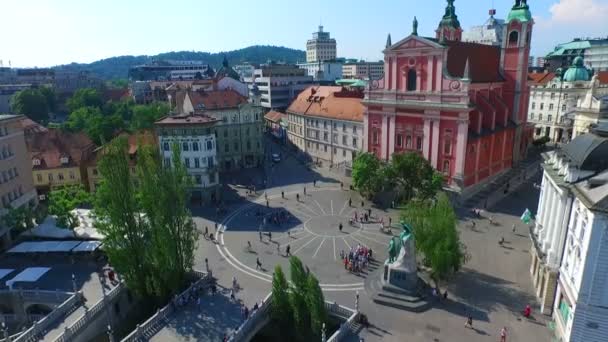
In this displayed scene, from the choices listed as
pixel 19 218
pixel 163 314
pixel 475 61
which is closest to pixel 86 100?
pixel 19 218

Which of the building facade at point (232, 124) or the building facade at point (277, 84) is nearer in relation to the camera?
the building facade at point (232, 124)

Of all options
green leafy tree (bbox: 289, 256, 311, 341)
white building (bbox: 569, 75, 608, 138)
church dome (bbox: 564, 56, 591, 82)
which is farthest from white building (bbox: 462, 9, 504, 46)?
green leafy tree (bbox: 289, 256, 311, 341)

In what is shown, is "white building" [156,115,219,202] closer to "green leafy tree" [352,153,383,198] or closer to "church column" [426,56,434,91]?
"green leafy tree" [352,153,383,198]

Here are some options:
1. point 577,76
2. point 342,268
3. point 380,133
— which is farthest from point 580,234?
point 577,76

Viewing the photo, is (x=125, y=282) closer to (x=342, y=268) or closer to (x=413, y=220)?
(x=342, y=268)

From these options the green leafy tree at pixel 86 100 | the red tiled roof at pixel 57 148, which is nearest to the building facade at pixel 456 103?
the red tiled roof at pixel 57 148

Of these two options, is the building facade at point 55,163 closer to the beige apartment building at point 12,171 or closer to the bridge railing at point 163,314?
the beige apartment building at point 12,171

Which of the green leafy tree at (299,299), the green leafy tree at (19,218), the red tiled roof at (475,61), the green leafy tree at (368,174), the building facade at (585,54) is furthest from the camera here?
the building facade at (585,54)
